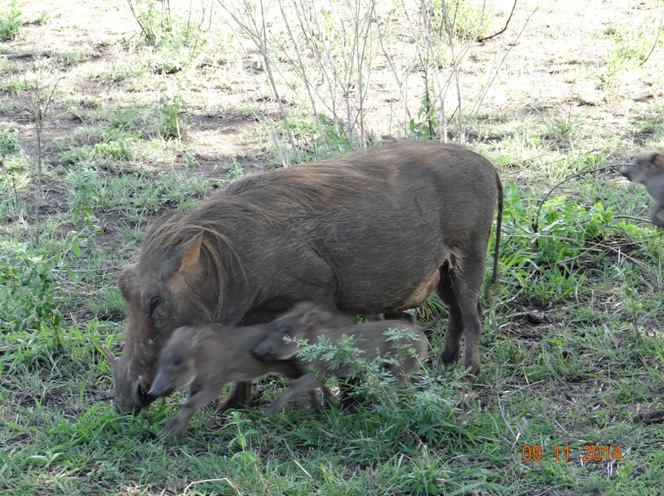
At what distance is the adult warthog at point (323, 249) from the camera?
3939 millimetres

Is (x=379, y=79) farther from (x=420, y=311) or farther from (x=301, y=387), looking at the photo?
(x=301, y=387)

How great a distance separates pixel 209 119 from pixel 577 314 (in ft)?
13.0

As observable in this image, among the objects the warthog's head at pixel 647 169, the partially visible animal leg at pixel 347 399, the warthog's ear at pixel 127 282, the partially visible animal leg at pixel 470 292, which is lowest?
the partially visible animal leg at pixel 347 399

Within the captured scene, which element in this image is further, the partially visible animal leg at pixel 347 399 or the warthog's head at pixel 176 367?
the partially visible animal leg at pixel 347 399

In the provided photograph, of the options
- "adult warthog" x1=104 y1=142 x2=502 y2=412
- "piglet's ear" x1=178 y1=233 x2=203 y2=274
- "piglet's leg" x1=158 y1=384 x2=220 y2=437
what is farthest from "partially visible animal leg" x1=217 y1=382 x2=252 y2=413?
"piglet's ear" x1=178 y1=233 x2=203 y2=274

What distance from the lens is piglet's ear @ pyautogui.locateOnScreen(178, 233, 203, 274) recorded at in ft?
12.7

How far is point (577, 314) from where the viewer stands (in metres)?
5.06

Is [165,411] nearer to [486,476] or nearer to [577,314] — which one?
[486,476]

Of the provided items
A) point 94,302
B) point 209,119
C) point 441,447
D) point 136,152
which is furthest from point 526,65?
point 441,447

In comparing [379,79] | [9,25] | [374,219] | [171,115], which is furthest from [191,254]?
[9,25]

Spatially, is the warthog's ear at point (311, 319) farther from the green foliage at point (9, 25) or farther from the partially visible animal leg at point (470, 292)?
the green foliage at point (9, 25)
